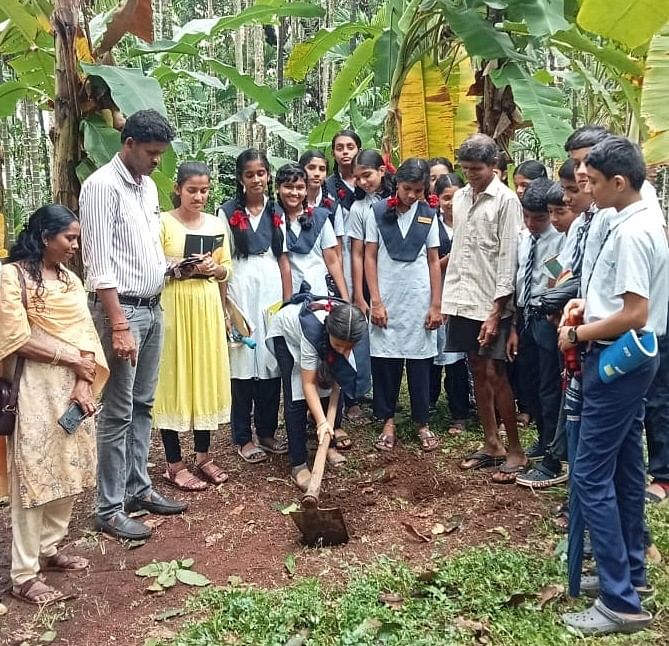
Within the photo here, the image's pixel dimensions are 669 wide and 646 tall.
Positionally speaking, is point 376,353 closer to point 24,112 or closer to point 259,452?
point 259,452

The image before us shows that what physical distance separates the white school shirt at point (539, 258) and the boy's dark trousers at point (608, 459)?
1.31 meters

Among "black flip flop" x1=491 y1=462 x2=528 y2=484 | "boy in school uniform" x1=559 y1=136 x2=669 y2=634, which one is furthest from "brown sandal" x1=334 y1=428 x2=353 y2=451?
"boy in school uniform" x1=559 y1=136 x2=669 y2=634

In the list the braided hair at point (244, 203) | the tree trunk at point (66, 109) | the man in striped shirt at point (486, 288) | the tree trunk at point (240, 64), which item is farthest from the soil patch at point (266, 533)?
the tree trunk at point (240, 64)

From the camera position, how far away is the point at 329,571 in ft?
9.73

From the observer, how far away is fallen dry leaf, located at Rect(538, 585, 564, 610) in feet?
8.63

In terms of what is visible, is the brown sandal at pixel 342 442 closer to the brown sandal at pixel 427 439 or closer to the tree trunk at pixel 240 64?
the brown sandal at pixel 427 439

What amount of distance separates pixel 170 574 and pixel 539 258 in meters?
2.43

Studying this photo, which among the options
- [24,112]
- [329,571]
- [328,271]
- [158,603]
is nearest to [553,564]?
[329,571]

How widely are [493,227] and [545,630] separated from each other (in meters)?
2.12

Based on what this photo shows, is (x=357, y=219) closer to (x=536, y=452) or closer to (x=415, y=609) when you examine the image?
(x=536, y=452)

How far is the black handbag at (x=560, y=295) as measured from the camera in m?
2.96

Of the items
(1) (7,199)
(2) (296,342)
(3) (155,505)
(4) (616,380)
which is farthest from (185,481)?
(1) (7,199)

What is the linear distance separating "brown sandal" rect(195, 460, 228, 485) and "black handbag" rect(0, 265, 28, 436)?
1376 mm

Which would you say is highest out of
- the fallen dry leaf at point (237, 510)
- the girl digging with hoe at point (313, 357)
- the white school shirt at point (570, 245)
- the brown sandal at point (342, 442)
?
the white school shirt at point (570, 245)
